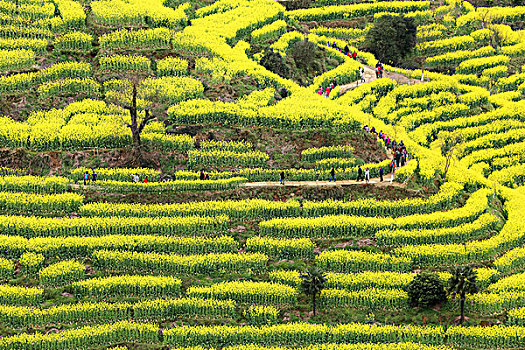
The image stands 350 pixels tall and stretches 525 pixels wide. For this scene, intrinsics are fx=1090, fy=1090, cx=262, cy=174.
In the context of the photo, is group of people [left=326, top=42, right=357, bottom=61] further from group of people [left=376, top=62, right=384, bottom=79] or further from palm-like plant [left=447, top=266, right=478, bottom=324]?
palm-like plant [left=447, top=266, right=478, bottom=324]

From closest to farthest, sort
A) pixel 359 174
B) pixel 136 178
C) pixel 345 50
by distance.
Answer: pixel 136 178, pixel 359 174, pixel 345 50

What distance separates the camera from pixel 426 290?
86875 millimetres

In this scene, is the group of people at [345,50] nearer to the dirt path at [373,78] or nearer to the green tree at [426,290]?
the dirt path at [373,78]

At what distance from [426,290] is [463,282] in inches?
120

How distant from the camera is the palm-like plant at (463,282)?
8562 cm

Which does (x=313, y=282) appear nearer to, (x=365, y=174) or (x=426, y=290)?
(x=426, y=290)

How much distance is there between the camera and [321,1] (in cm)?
14088

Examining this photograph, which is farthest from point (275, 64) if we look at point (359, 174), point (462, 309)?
point (462, 309)

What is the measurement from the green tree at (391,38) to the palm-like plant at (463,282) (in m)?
46.5

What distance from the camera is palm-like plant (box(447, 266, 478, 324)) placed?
85625 millimetres

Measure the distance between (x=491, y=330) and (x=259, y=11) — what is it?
190 ft

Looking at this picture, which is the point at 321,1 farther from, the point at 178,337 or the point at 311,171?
the point at 178,337

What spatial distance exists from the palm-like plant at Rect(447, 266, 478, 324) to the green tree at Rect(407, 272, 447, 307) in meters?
0.94

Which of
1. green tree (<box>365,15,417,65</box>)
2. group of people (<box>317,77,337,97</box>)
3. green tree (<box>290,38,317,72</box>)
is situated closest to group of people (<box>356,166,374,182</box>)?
group of people (<box>317,77,337,97</box>)
